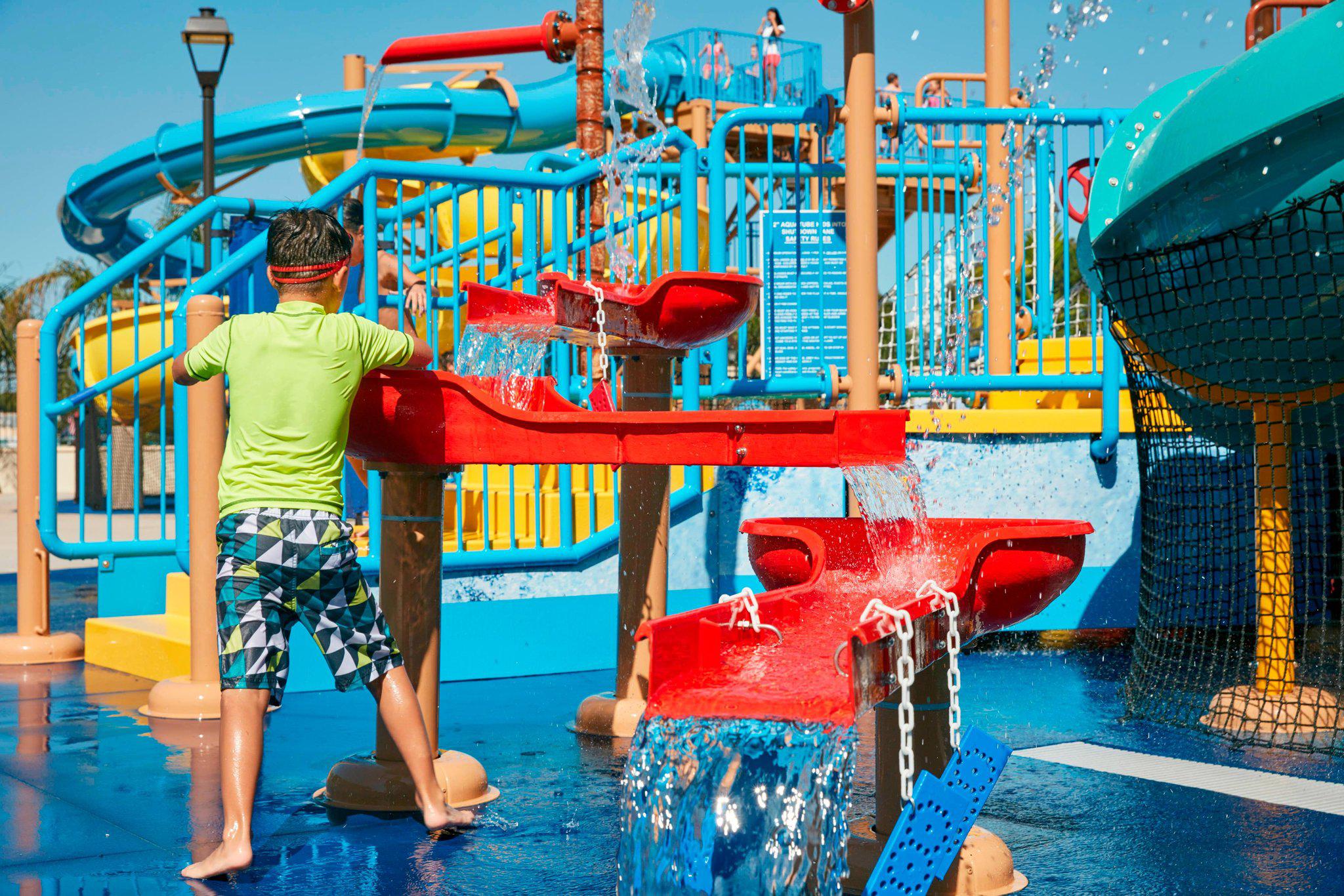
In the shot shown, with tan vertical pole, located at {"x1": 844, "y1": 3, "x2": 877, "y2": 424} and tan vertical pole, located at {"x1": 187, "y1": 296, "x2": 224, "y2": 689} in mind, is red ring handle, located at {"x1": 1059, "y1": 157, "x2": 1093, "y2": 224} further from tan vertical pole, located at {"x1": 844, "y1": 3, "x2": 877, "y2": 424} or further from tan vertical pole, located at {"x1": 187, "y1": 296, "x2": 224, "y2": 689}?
tan vertical pole, located at {"x1": 187, "y1": 296, "x2": 224, "y2": 689}

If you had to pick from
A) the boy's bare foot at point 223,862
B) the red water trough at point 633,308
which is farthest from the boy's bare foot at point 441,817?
the red water trough at point 633,308

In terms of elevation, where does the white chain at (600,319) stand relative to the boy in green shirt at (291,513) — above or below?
above

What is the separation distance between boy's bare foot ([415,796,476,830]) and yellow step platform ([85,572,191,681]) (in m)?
2.65

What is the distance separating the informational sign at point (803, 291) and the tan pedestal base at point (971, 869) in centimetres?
403

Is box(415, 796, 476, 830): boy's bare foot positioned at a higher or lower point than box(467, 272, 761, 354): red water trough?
lower

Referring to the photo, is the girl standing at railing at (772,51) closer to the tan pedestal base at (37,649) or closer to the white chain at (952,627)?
the tan pedestal base at (37,649)

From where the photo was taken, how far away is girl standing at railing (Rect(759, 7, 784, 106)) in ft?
60.2

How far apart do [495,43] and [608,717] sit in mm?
3442

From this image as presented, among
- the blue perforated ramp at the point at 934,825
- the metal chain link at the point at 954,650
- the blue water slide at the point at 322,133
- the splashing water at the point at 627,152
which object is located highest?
the blue water slide at the point at 322,133

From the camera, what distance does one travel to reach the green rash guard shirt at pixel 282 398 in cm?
329

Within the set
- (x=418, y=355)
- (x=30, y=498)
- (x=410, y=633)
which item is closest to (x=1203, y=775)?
(x=410, y=633)

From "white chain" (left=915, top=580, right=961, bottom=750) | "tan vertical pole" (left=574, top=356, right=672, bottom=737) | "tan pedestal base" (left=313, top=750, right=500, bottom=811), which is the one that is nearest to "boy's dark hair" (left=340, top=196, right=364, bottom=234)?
"tan vertical pole" (left=574, top=356, right=672, bottom=737)

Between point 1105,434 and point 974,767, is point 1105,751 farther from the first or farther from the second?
point 1105,434

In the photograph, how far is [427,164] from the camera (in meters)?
5.88
